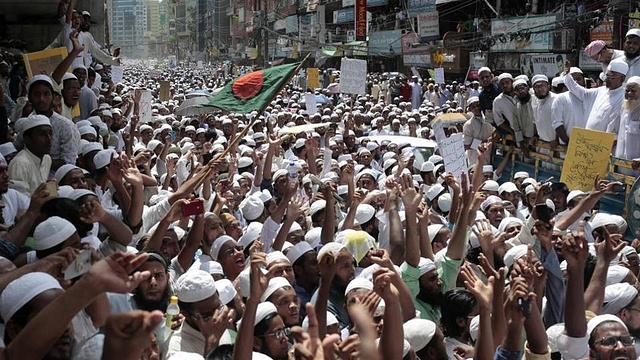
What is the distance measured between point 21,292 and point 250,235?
3037mm

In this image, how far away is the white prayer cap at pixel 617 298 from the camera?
426cm

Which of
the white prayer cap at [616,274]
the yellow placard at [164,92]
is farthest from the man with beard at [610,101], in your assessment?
the yellow placard at [164,92]

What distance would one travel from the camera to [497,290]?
358cm

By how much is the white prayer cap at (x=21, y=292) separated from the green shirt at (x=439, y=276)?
211 cm

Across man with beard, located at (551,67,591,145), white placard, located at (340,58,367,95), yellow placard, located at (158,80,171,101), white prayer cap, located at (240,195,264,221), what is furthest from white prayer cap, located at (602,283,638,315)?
yellow placard, located at (158,80,171,101)

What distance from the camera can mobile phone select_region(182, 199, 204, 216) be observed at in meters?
4.81

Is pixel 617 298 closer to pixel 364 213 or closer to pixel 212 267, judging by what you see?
pixel 212 267

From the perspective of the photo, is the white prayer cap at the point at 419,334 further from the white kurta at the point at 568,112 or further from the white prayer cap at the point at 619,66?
the white kurta at the point at 568,112

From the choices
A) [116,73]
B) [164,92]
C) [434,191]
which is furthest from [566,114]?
[164,92]

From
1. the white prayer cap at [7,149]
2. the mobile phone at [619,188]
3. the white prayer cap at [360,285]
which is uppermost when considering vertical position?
the white prayer cap at [7,149]

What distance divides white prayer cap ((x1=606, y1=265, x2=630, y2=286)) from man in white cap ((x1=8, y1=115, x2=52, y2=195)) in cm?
384

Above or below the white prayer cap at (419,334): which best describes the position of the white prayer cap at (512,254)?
above

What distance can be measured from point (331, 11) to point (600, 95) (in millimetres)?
45343

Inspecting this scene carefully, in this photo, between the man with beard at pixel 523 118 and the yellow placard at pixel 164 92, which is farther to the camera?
the yellow placard at pixel 164 92
